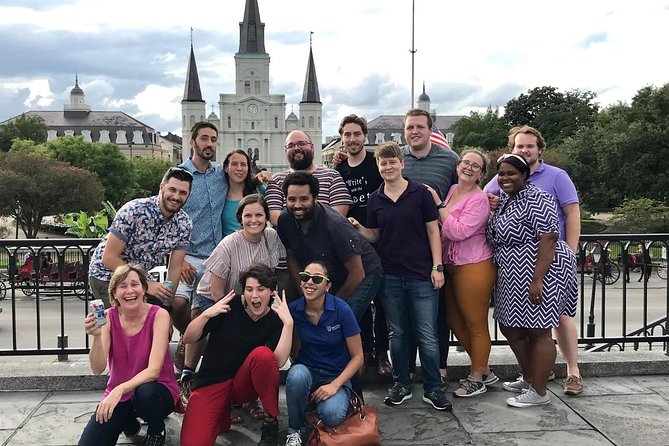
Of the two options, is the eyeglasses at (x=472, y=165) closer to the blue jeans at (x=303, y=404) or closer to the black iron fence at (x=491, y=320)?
the black iron fence at (x=491, y=320)

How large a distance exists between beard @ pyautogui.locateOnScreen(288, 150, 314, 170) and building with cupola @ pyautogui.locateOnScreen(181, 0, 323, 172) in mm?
98499

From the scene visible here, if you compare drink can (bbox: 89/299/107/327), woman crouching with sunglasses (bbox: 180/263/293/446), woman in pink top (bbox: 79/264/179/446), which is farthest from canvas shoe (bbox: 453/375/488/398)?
drink can (bbox: 89/299/107/327)

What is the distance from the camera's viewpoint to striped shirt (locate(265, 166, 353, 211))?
184 inches

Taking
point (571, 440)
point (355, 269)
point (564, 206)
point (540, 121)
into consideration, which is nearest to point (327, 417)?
point (355, 269)

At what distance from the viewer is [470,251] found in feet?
15.3

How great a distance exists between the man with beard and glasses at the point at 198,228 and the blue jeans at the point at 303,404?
3.35 ft

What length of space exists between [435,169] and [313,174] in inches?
40.0

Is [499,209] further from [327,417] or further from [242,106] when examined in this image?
[242,106]

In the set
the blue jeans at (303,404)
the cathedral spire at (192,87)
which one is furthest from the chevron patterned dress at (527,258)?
the cathedral spire at (192,87)

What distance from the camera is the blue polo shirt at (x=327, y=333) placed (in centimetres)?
407

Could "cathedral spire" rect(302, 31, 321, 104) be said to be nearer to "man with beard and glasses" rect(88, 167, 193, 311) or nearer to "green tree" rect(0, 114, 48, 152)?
"green tree" rect(0, 114, 48, 152)

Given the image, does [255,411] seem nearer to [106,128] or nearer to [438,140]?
[438,140]

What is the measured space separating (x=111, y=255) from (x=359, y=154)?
2.06 m

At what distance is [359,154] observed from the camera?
4.94 m
